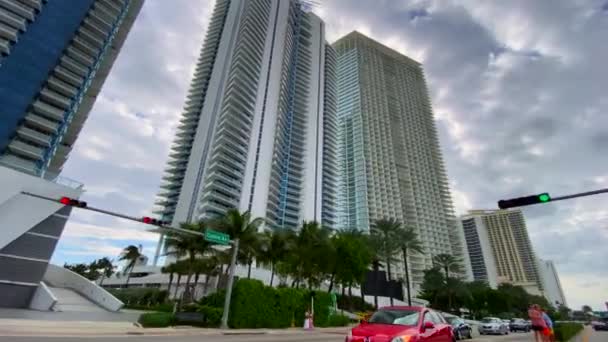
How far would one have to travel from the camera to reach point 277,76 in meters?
107

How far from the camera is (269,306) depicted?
23.7 m

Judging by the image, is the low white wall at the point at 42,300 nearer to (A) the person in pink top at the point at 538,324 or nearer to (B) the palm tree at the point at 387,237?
(A) the person in pink top at the point at 538,324

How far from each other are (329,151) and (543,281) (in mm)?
133928

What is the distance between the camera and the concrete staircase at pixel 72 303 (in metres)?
26.8

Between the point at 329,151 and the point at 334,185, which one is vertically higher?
the point at 329,151

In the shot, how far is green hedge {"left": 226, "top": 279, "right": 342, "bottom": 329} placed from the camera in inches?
870

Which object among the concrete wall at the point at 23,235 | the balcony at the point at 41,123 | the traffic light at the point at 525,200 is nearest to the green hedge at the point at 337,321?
the traffic light at the point at 525,200

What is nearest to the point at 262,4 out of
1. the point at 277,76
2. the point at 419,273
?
the point at 277,76

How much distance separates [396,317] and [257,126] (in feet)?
299

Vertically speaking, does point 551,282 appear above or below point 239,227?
above

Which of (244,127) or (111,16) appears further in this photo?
(244,127)

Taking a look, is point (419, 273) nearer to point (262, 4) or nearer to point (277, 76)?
point (277, 76)

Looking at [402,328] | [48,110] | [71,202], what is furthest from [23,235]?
[48,110]

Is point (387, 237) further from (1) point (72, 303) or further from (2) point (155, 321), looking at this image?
(1) point (72, 303)
